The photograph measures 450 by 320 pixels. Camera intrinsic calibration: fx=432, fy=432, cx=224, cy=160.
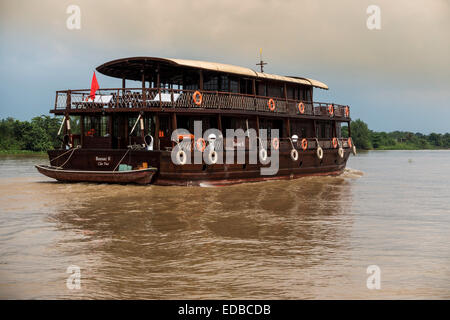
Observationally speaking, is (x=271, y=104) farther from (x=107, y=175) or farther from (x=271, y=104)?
(x=107, y=175)

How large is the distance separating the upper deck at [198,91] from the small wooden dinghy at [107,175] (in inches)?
92.5

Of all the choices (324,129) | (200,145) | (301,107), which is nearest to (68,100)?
(200,145)

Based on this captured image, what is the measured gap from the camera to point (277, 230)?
883cm

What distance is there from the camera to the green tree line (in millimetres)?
93938

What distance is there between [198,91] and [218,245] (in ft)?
32.0

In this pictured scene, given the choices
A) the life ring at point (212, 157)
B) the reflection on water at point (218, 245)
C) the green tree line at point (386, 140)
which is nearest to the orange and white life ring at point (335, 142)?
the reflection on water at point (218, 245)

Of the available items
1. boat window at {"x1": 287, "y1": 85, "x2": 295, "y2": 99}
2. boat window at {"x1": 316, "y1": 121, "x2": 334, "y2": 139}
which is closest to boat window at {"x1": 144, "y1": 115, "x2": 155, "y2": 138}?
boat window at {"x1": 287, "y1": 85, "x2": 295, "y2": 99}

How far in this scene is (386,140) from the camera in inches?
4166

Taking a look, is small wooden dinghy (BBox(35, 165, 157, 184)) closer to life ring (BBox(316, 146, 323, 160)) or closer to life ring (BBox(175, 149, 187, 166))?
life ring (BBox(175, 149, 187, 166))

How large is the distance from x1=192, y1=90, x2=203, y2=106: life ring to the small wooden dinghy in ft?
9.93
